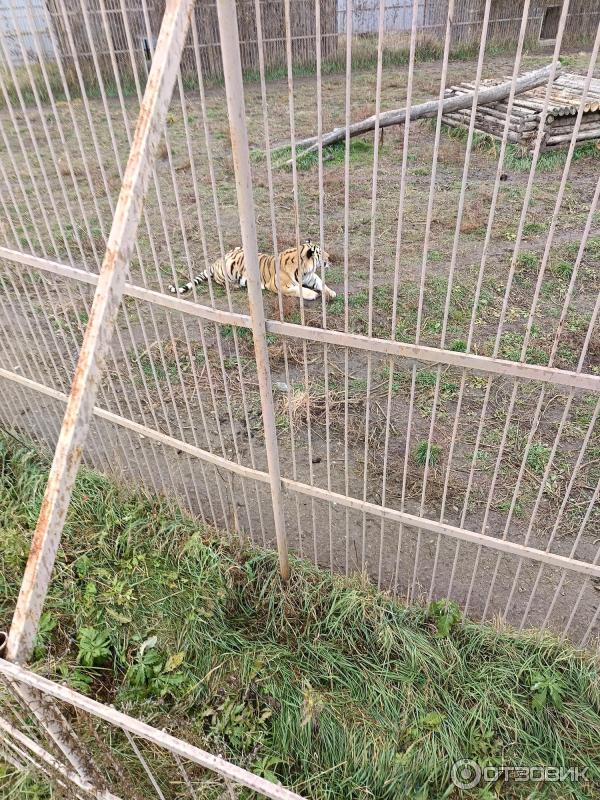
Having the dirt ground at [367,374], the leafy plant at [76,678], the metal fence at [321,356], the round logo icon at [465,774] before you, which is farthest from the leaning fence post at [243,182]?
the round logo icon at [465,774]

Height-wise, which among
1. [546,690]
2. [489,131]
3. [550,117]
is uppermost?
[550,117]

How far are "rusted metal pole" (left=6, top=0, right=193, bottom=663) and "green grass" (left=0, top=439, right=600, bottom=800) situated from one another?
100cm

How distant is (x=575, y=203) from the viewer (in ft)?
23.4

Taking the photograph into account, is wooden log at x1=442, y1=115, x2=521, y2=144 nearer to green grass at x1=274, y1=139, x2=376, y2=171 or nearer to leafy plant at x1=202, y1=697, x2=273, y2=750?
green grass at x1=274, y1=139, x2=376, y2=171

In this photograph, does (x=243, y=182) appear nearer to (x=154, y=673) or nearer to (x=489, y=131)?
(x=154, y=673)

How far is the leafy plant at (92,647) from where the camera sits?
278 centimetres

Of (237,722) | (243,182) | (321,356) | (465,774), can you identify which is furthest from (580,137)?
(237,722)

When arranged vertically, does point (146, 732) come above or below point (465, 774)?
above

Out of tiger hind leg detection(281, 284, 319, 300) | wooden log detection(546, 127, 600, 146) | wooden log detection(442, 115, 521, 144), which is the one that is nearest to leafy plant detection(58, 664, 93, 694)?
tiger hind leg detection(281, 284, 319, 300)

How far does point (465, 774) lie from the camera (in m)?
2.41

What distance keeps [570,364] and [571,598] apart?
2.19 m

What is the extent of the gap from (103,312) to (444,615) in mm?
2240

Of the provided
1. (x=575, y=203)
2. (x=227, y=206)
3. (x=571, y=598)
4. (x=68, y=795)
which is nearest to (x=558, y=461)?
(x=571, y=598)

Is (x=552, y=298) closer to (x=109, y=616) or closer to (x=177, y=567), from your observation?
(x=177, y=567)
